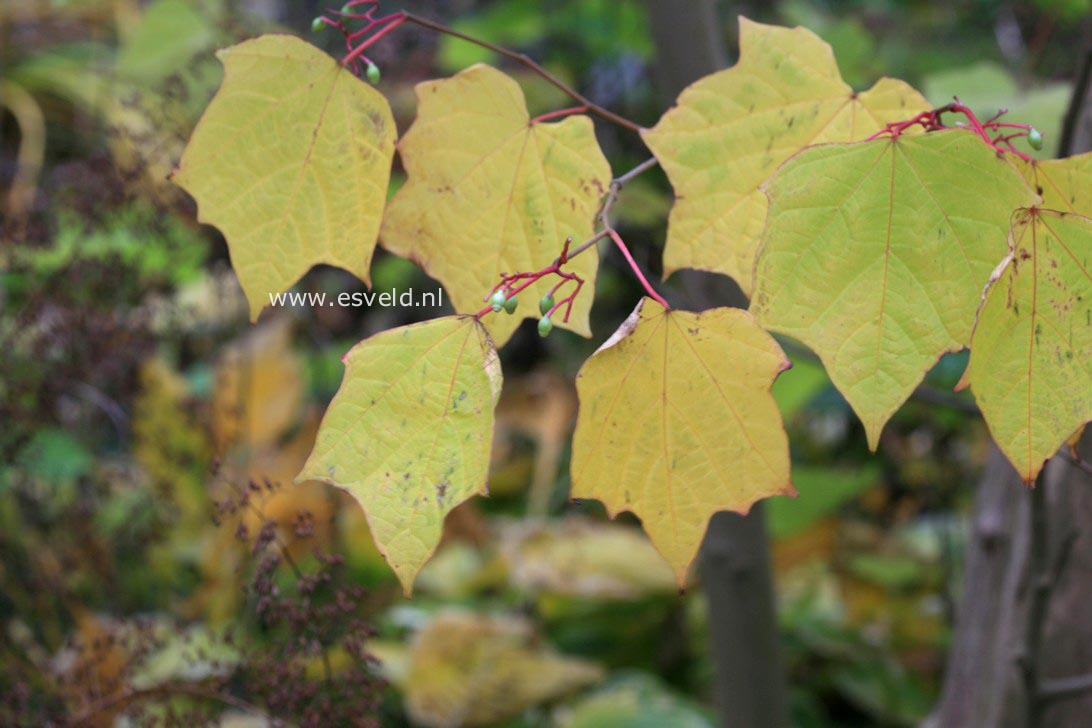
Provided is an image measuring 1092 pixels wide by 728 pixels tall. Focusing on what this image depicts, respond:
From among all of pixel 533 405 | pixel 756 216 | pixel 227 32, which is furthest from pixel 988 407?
pixel 533 405

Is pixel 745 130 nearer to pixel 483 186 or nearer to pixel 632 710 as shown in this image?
pixel 483 186

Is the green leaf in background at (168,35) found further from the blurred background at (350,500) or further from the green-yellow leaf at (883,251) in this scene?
the green-yellow leaf at (883,251)

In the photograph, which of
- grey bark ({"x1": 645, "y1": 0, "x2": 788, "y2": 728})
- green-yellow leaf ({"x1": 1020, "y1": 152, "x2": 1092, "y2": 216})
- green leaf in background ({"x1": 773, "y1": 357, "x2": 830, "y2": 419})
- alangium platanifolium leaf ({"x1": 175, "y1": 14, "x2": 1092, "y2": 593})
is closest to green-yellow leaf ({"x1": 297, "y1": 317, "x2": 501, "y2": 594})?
alangium platanifolium leaf ({"x1": 175, "y1": 14, "x2": 1092, "y2": 593})

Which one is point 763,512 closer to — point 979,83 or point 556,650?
point 979,83

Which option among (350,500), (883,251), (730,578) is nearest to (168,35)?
(350,500)

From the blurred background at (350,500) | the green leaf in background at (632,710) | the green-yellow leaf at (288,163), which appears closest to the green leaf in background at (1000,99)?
the blurred background at (350,500)

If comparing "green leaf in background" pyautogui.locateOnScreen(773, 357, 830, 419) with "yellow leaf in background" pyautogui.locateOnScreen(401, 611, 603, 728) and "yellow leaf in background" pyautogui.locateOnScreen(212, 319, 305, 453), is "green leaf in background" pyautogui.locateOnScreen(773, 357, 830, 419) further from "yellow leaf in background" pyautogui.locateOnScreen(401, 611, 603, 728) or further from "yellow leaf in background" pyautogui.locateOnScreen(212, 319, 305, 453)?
"yellow leaf in background" pyautogui.locateOnScreen(212, 319, 305, 453)

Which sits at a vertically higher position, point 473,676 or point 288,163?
point 288,163
